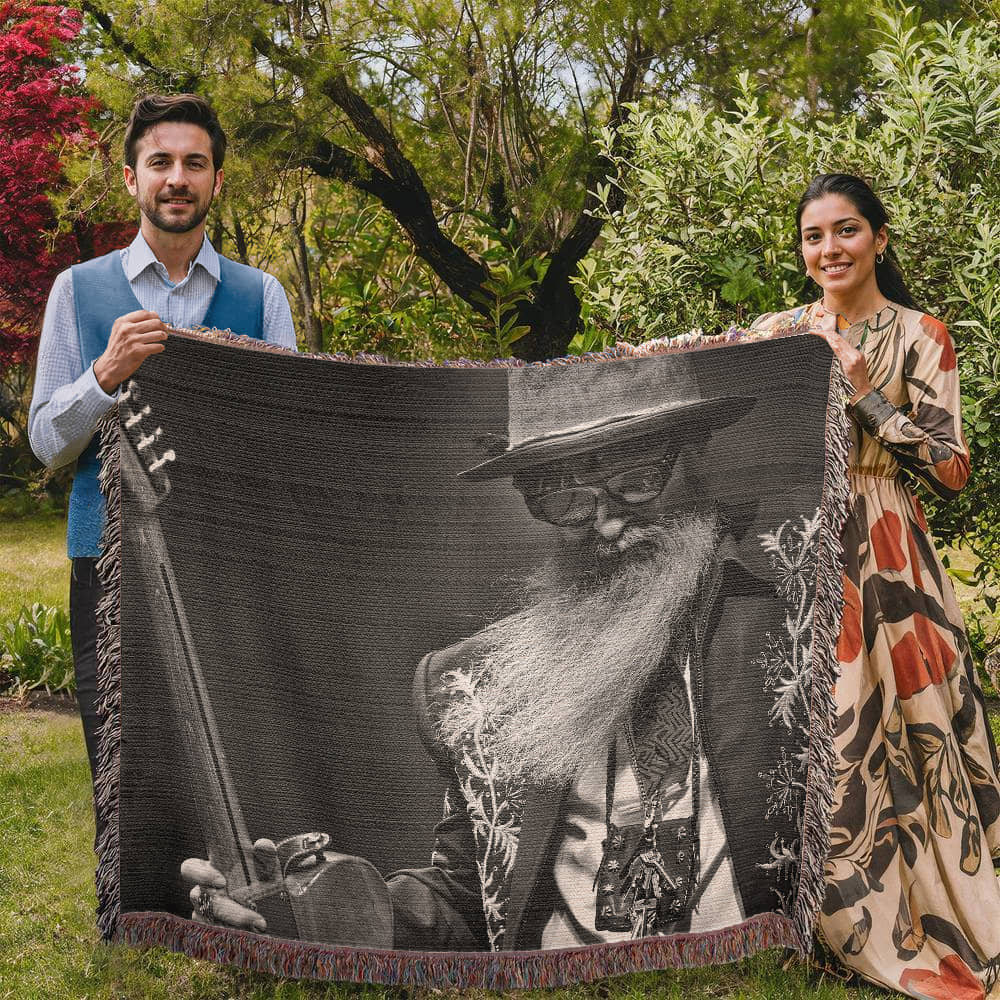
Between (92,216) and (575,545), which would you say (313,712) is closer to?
(575,545)

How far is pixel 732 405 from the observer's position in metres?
2.60

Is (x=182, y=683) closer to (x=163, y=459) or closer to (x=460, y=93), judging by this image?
(x=163, y=459)

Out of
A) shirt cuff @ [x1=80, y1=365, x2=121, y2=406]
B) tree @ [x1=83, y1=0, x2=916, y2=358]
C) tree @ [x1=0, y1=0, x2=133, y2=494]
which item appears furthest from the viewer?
tree @ [x1=0, y1=0, x2=133, y2=494]

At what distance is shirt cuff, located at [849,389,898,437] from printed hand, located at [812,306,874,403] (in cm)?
2

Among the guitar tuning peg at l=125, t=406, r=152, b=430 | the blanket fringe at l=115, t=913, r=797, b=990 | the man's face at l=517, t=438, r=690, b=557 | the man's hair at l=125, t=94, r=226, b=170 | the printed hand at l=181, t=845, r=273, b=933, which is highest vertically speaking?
the man's hair at l=125, t=94, r=226, b=170

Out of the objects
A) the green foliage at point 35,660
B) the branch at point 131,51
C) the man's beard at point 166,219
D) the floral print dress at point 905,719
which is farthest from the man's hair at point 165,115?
the branch at point 131,51

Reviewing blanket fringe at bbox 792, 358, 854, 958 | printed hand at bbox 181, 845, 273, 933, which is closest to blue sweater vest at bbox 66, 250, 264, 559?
printed hand at bbox 181, 845, 273, 933

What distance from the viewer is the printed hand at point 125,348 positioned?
7.61ft

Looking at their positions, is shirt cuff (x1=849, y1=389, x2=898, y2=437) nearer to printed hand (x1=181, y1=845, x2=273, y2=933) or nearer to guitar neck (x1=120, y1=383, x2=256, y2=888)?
guitar neck (x1=120, y1=383, x2=256, y2=888)

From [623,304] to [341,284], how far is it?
13.6ft

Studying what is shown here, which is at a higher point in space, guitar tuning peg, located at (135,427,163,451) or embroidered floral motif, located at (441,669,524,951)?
guitar tuning peg, located at (135,427,163,451)

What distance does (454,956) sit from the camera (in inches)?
95.6

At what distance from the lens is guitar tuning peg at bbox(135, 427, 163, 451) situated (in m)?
2.41

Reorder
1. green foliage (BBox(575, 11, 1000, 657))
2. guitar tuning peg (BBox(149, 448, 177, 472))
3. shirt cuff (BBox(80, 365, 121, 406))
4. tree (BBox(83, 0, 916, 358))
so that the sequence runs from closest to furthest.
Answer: shirt cuff (BBox(80, 365, 121, 406)) → guitar tuning peg (BBox(149, 448, 177, 472)) → green foliage (BBox(575, 11, 1000, 657)) → tree (BBox(83, 0, 916, 358))
